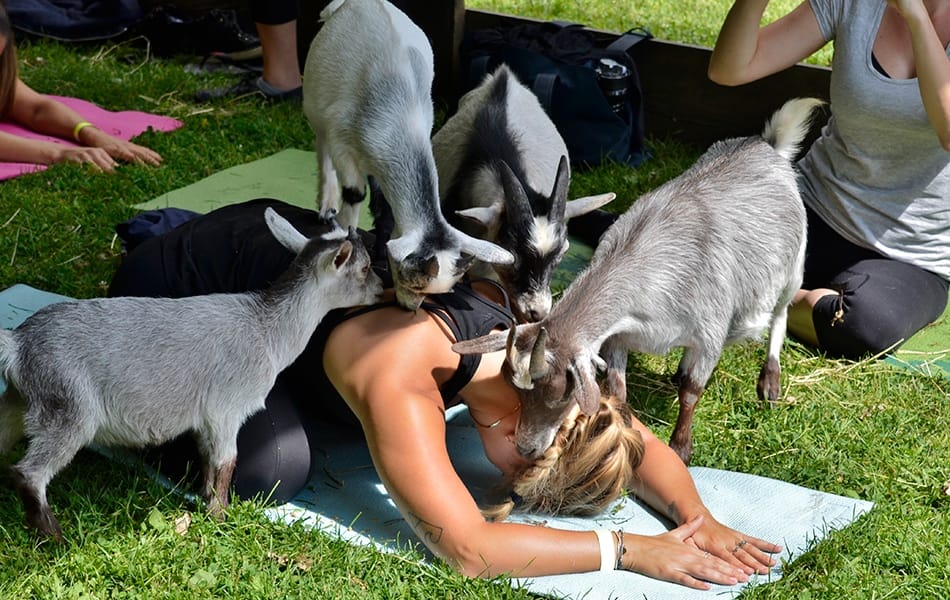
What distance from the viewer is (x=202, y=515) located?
3.16 metres

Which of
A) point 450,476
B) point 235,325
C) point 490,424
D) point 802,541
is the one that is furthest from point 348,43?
point 802,541

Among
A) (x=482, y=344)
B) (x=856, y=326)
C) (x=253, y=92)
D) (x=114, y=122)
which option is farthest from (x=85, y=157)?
(x=856, y=326)

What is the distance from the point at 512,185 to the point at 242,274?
1.03 meters

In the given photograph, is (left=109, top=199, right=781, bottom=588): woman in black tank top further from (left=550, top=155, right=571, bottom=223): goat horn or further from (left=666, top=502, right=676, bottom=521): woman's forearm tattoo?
(left=550, top=155, right=571, bottom=223): goat horn

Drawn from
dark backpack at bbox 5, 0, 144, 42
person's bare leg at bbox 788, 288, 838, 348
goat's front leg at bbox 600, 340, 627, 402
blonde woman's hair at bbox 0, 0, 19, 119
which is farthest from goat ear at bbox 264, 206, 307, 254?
dark backpack at bbox 5, 0, 144, 42

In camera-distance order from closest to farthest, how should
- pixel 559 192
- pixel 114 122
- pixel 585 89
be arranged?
pixel 559 192 < pixel 585 89 < pixel 114 122

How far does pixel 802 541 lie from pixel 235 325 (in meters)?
1.93

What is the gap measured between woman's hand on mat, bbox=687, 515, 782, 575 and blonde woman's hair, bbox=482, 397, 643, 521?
0.29 m

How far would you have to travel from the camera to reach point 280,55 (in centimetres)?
690

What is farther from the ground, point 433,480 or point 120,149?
point 433,480

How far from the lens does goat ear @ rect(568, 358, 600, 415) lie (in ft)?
9.86

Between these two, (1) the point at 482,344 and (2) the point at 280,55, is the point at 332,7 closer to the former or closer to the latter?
(1) the point at 482,344

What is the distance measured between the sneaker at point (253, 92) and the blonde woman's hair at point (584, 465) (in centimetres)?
435

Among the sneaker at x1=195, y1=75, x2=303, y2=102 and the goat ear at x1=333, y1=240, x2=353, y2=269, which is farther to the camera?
the sneaker at x1=195, y1=75, x2=303, y2=102
